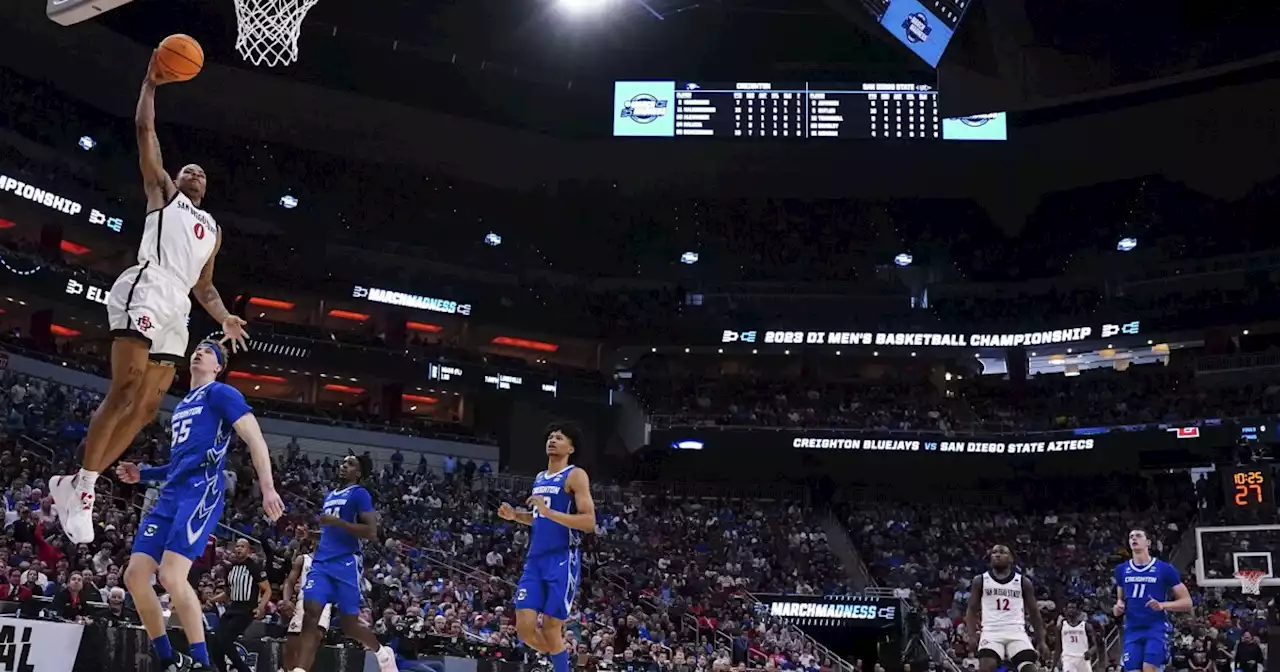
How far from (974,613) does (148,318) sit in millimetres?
7986

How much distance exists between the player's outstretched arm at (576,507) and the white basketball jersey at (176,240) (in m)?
3.14

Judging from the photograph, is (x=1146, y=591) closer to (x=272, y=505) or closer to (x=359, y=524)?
(x=359, y=524)

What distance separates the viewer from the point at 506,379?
40.7 meters

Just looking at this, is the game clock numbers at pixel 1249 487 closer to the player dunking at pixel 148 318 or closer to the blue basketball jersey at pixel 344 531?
the blue basketball jersey at pixel 344 531

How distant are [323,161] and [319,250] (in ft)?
10.7

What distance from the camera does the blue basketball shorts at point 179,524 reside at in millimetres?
7383

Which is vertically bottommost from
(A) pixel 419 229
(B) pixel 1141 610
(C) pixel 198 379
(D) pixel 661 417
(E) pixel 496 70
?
(B) pixel 1141 610

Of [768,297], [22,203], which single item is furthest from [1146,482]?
[22,203]

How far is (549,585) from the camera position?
9.69m

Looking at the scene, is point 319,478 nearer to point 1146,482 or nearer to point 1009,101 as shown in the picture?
point 1009,101

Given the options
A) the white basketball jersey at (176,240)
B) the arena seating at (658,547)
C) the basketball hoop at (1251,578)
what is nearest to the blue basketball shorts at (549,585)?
the white basketball jersey at (176,240)

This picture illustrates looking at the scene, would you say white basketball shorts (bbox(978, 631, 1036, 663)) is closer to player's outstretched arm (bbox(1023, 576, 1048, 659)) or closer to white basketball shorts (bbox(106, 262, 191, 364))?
player's outstretched arm (bbox(1023, 576, 1048, 659))

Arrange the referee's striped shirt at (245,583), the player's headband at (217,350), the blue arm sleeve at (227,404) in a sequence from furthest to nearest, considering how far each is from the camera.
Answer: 1. the referee's striped shirt at (245,583)
2. the player's headband at (217,350)
3. the blue arm sleeve at (227,404)

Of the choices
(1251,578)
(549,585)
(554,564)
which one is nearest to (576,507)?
(554,564)
